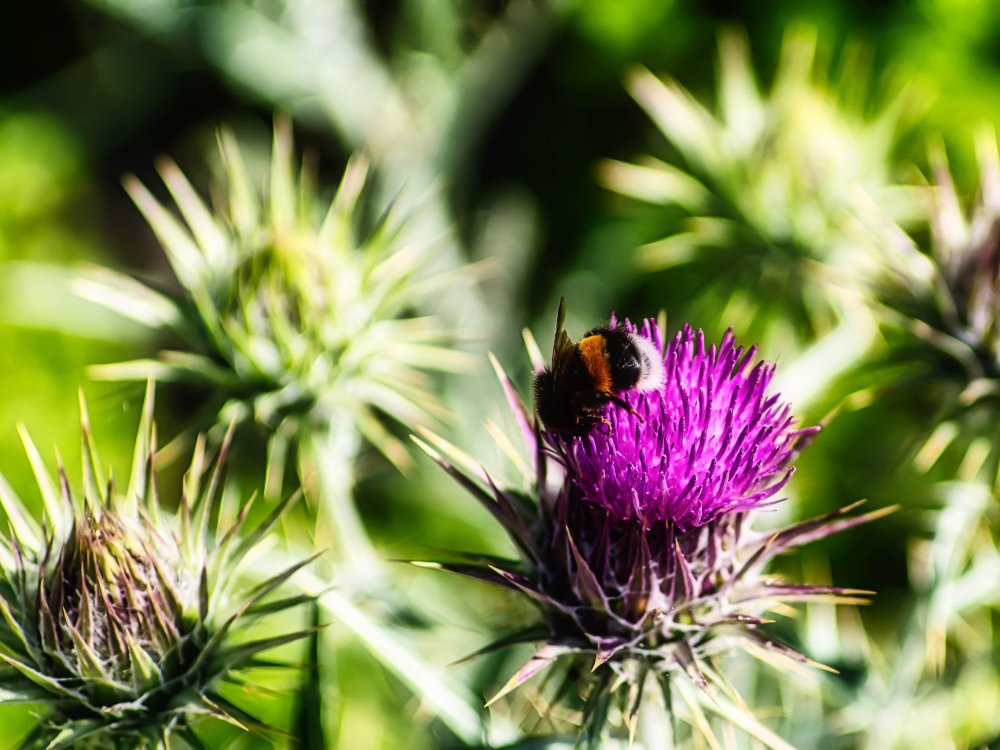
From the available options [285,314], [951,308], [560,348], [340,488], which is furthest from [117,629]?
[951,308]

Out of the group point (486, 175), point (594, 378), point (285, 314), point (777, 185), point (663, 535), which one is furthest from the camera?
point (486, 175)

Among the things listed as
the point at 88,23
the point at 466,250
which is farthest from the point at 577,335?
the point at 88,23

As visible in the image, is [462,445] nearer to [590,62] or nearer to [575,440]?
[575,440]

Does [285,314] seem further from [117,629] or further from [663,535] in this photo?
[663,535]

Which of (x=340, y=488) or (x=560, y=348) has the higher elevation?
(x=560, y=348)

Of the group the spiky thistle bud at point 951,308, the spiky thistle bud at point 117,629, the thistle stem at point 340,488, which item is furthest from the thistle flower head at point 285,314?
the spiky thistle bud at point 951,308

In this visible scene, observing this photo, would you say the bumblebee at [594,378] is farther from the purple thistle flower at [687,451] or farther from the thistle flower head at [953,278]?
the thistle flower head at [953,278]

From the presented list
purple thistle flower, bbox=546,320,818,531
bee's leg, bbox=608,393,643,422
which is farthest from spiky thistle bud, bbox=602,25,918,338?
bee's leg, bbox=608,393,643,422
